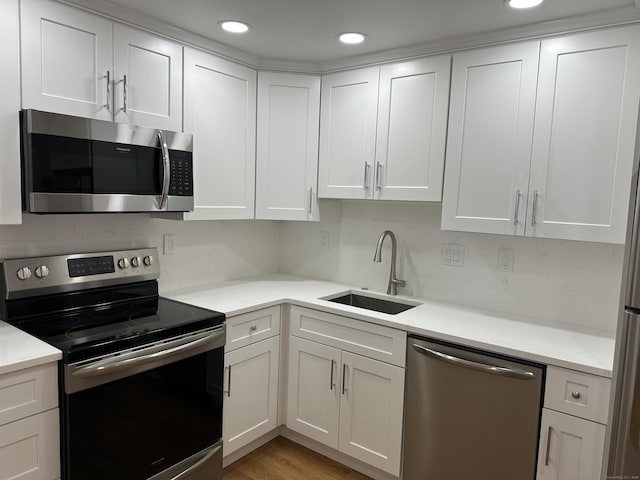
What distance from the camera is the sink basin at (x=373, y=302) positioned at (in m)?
2.64

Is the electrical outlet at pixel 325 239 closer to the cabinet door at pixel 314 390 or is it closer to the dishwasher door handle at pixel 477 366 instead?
the cabinet door at pixel 314 390

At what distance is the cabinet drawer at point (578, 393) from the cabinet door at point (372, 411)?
0.66 meters

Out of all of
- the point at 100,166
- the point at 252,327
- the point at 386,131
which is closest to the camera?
the point at 100,166

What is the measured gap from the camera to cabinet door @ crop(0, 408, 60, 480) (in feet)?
4.70

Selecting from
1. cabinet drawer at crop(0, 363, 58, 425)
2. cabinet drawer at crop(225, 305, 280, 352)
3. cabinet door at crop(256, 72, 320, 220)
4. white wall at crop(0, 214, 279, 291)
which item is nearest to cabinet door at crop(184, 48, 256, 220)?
cabinet door at crop(256, 72, 320, 220)

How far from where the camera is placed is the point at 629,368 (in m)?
1.38

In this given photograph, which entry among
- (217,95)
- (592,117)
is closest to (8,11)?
(217,95)

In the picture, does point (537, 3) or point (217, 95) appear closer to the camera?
point (537, 3)

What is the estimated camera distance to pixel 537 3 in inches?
70.4

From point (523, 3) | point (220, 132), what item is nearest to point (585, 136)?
point (523, 3)

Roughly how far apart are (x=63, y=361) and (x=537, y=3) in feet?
7.34

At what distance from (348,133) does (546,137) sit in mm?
1072

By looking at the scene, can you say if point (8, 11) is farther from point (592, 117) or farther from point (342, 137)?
point (592, 117)

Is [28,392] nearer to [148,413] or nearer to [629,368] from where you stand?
[148,413]
